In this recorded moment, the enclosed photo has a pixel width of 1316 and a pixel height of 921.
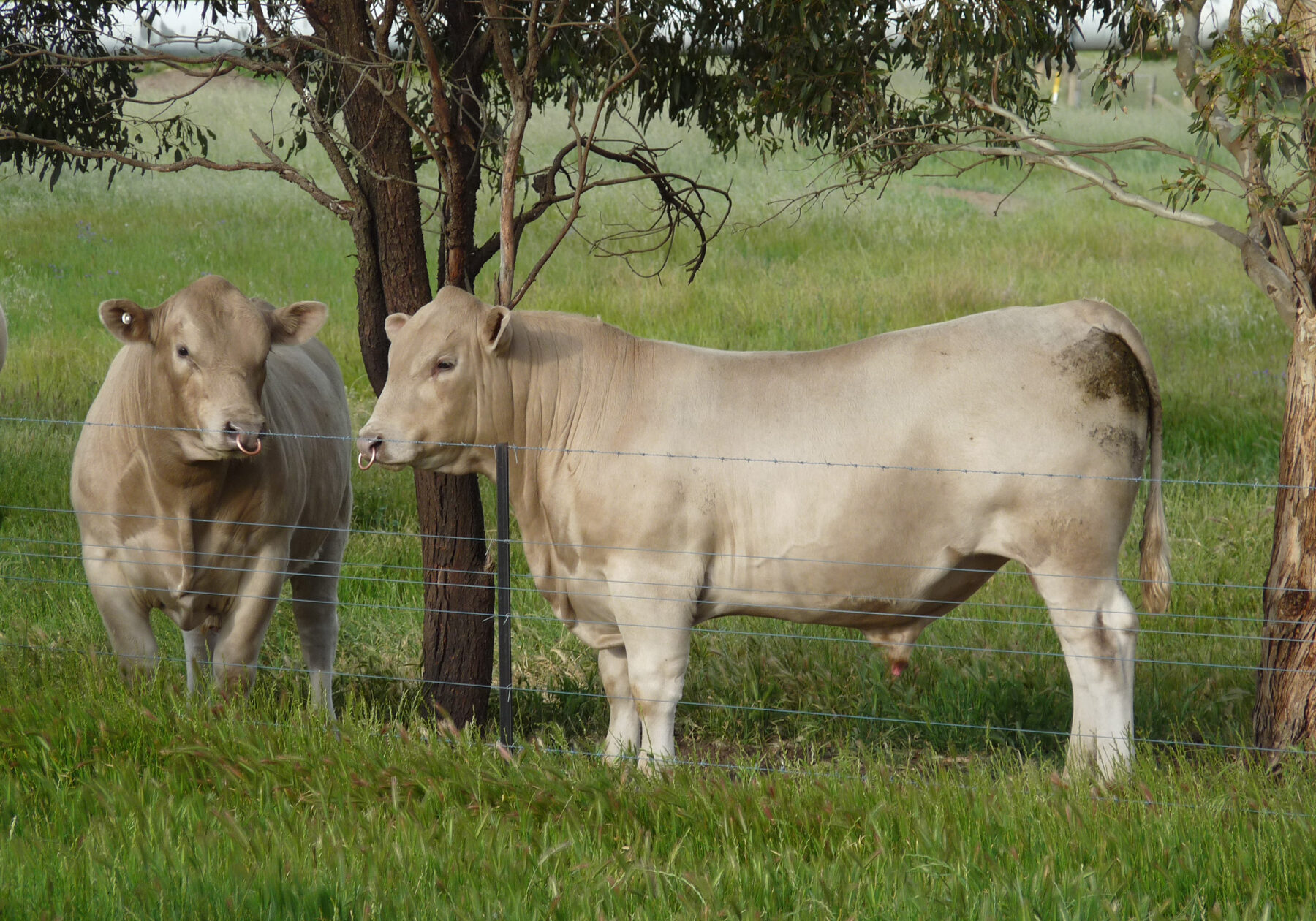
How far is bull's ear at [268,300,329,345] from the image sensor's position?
18.0 ft

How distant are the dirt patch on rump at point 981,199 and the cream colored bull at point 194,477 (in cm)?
1785

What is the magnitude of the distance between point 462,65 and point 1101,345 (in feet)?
10.3

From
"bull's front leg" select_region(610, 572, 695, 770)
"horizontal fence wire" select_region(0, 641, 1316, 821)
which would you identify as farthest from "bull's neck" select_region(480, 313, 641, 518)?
"horizontal fence wire" select_region(0, 641, 1316, 821)

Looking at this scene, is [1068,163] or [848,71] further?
[848,71]

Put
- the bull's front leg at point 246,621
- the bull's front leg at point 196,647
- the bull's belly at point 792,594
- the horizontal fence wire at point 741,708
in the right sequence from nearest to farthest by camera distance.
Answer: the bull's belly at point 792,594
the horizontal fence wire at point 741,708
the bull's front leg at point 246,621
the bull's front leg at point 196,647

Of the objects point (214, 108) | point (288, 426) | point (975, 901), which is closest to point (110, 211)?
point (214, 108)

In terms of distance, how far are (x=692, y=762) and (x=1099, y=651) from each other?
1533 millimetres

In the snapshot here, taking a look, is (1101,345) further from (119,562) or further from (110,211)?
(110,211)

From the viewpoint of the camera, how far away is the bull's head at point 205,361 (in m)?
5.03

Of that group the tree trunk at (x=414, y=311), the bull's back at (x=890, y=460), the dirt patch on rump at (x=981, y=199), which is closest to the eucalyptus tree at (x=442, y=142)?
the tree trunk at (x=414, y=311)

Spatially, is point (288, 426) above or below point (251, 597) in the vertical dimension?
above

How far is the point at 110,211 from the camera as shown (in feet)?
72.1

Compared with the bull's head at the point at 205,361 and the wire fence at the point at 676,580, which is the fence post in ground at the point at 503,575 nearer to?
the wire fence at the point at 676,580

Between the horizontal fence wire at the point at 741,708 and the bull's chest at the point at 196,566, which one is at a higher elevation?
the bull's chest at the point at 196,566
